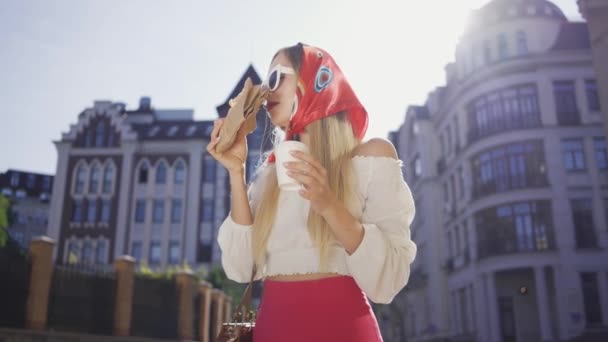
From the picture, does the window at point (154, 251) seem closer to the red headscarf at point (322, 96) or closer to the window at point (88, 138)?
the window at point (88, 138)

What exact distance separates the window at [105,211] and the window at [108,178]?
0.84m

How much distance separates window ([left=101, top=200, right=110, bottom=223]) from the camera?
150 ft

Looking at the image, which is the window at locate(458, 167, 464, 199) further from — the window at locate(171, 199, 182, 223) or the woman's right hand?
the woman's right hand

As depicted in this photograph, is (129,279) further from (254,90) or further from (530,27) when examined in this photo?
(530,27)

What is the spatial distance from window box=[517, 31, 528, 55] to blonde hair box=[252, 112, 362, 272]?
111 ft

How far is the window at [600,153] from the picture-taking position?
3122 cm

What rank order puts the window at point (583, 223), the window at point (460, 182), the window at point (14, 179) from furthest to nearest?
the window at point (14, 179), the window at point (460, 182), the window at point (583, 223)

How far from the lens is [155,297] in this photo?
2052 centimetres

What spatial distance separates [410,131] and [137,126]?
21.9 m

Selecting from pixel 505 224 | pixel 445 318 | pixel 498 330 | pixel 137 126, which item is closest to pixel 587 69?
pixel 505 224

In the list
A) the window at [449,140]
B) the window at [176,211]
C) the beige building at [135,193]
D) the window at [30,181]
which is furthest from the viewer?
the window at [30,181]

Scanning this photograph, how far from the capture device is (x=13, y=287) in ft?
44.2

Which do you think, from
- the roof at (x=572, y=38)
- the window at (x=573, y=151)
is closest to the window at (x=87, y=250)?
the window at (x=573, y=151)

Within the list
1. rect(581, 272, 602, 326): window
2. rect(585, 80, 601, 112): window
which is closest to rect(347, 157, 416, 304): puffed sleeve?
rect(581, 272, 602, 326): window
